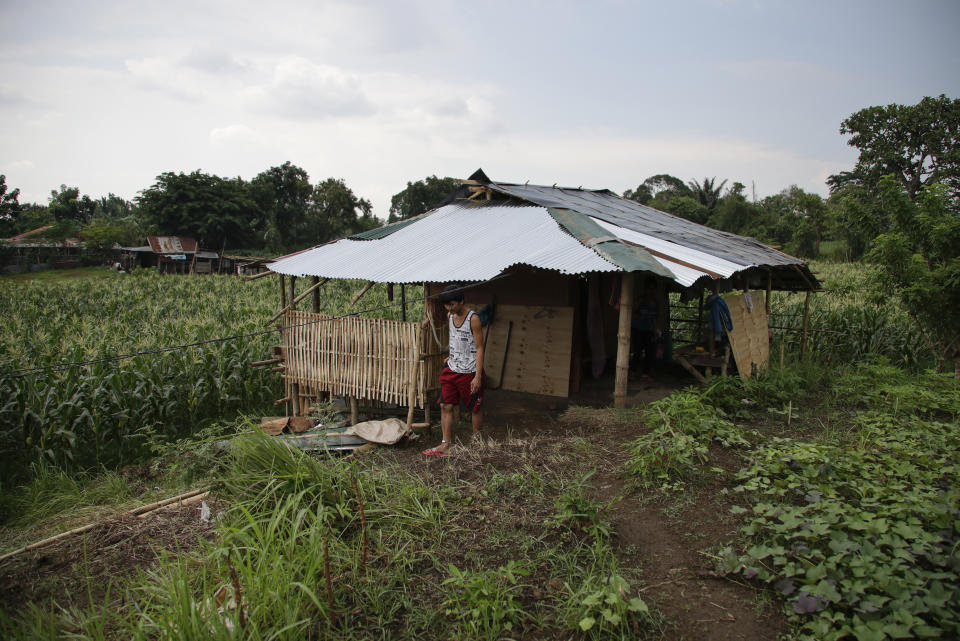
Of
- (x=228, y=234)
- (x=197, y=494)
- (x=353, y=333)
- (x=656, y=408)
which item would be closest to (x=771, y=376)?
(x=656, y=408)

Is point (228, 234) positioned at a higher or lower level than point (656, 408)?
higher

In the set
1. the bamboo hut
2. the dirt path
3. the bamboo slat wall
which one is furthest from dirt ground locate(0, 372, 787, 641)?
the bamboo hut

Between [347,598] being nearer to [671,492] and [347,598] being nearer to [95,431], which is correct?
[671,492]

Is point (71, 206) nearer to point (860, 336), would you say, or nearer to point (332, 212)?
point (332, 212)

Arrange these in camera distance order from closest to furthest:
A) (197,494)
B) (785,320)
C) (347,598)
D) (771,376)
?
(347,598) < (197,494) < (771,376) < (785,320)

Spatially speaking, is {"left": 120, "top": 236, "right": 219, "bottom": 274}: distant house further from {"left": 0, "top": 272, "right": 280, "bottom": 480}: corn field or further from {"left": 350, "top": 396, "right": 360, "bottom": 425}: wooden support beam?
{"left": 350, "top": 396, "right": 360, "bottom": 425}: wooden support beam

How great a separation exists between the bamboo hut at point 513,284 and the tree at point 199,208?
36.8 m

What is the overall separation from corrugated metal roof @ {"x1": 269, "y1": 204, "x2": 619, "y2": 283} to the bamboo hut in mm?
25

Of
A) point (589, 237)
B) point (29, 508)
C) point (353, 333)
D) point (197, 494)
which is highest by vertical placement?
point (589, 237)

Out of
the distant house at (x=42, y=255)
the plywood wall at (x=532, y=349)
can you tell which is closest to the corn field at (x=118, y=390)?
the plywood wall at (x=532, y=349)

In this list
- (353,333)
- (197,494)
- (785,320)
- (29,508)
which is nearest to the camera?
(197,494)

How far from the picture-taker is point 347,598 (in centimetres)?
306

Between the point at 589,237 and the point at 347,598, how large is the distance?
202 inches

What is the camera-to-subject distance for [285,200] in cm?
4659
